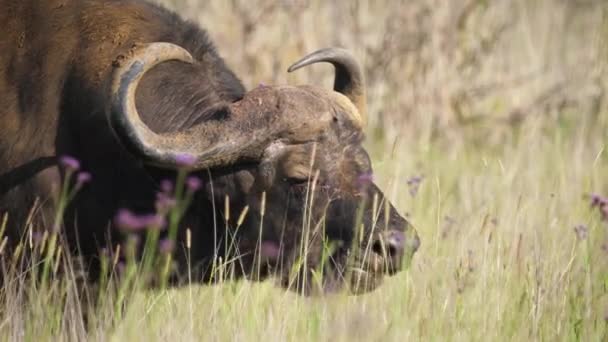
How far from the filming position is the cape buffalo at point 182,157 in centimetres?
551

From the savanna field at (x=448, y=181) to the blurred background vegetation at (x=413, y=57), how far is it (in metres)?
0.01

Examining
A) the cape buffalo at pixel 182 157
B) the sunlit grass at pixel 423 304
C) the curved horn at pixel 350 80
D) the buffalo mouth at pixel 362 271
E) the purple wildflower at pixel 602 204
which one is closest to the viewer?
the sunlit grass at pixel 423 304

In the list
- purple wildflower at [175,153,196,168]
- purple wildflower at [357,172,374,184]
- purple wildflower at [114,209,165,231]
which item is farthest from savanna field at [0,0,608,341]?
purple wildflower at [175,153,196,168]

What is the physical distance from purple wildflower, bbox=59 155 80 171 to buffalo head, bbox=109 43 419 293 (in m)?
0.24

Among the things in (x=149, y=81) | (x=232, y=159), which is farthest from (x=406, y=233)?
(x=149, y=81)

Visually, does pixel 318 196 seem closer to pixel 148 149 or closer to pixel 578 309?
pixel 148 149

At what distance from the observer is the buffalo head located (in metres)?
5.41

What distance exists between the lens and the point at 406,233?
17.6 feet

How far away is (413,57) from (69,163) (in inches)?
220

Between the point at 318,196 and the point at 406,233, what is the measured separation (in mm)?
426

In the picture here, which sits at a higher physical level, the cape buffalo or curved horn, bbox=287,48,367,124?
curved horn, bbox=287,48,367,124

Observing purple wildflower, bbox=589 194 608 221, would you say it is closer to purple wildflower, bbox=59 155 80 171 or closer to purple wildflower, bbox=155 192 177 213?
purple wildflower, bbox=155 192 177 213

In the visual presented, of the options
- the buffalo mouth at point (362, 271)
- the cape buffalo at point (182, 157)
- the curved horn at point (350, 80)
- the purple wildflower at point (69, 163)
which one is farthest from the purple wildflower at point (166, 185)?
the curved horn at point (350, 80)

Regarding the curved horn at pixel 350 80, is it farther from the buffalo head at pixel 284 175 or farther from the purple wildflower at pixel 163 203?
the purple wildflower at pixel 163 203
